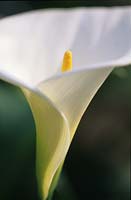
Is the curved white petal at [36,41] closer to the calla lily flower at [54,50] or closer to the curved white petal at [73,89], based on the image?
the calla lily flower at [54,50]

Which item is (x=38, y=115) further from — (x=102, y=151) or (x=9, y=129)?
(x=102, y=151)

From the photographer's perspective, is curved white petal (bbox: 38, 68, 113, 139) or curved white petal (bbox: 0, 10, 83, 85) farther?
curved white petal (bbox: 0, 10, 83, 85)

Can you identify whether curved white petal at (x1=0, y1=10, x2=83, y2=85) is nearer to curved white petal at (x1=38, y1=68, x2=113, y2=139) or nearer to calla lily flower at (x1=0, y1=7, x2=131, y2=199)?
calla lily flower at (x1=0, y1=7, x2=131, y2=199)

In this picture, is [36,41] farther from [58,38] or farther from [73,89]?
[73,89]

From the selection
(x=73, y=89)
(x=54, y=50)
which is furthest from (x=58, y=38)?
(x=73, y=89)

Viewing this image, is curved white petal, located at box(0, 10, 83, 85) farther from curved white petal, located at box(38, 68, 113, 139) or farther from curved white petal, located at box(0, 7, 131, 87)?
curved white petal, located at box(38, 68, 113, 139)

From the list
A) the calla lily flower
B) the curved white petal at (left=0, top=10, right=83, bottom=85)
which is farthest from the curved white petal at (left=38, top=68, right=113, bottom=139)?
the curved white petal at (left=0, top=10, right=83, bottom=85)

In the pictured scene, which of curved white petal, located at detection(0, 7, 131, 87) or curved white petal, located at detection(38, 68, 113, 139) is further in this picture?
curved white petal, located at detection(0, 7, 131, 87)

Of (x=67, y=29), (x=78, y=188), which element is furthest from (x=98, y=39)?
(x=78, y=188)
